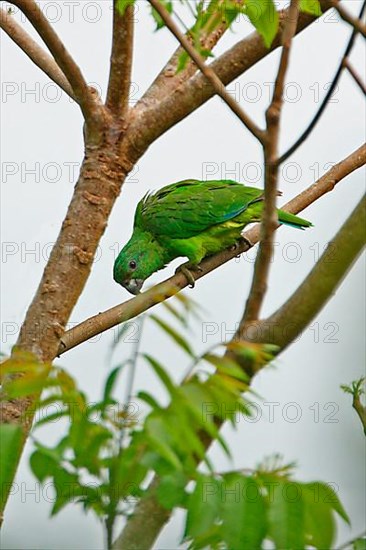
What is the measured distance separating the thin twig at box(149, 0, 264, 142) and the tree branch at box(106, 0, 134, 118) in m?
0.71

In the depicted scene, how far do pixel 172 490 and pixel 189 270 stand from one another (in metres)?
2.66

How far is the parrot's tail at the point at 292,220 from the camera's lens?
369 cm

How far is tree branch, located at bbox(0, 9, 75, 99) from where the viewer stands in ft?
9.66

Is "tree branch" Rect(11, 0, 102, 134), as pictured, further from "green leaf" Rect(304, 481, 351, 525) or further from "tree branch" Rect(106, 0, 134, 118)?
"green leaf" Rect(304, 481, 351, 525)

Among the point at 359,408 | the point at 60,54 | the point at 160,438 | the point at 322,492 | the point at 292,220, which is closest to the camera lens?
the point at 160,438

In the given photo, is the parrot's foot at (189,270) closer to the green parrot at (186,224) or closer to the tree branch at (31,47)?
the green parrot at (186,224)

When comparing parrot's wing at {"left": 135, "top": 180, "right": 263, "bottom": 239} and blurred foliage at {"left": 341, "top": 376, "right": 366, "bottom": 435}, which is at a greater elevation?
parrot's wing at {"left": 135, "top": 180, "right": 263, "bottom": 239}

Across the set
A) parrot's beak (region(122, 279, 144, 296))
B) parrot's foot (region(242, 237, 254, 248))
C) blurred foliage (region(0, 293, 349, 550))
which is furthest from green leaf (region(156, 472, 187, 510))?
parrot's beak (region(122, 279, 144, 296))

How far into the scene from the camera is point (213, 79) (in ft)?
5.57

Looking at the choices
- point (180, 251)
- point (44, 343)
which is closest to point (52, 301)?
point (44, 343)

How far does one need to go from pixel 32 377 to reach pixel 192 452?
27 centimetres

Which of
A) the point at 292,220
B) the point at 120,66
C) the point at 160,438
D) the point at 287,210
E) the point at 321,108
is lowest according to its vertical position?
the point at 160,438

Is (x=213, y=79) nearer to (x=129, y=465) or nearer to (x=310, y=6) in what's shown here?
(x=310, y=6)

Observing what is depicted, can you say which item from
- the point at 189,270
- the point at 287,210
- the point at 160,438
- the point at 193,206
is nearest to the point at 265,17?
the point at 160,438
